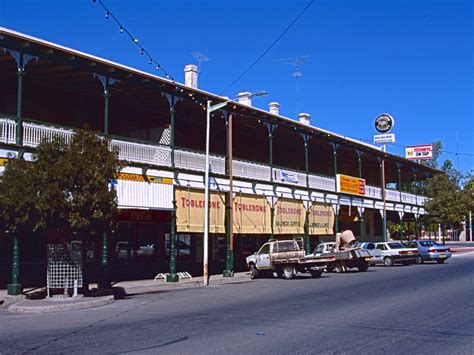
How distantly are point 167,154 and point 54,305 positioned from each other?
10.7 meters

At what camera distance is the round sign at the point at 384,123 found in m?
54.4

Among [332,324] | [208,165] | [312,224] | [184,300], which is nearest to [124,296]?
[184,300]

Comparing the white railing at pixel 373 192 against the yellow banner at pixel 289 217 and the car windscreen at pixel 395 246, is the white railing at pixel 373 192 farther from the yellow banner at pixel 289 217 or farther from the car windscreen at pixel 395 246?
the yellow banner at pixel 289 217

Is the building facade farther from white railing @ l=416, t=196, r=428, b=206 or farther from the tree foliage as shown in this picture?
white railing @ l=416, t=196, r=428, b=206

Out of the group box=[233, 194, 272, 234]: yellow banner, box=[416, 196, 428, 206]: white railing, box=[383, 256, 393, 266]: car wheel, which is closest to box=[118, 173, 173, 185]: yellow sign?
box=[233, 194, 272, 234]: yellow banner

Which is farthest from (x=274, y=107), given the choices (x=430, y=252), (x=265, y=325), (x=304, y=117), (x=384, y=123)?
(x=265, y=325)

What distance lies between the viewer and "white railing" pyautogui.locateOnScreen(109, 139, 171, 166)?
2311 cm

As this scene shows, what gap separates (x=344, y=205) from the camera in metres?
39.4

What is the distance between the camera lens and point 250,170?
2997 centimetres

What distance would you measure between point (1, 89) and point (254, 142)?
17213 mm

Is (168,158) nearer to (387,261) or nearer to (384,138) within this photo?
(387,261)

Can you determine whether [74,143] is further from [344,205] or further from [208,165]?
[344,205]

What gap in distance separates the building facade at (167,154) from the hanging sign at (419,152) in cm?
2038

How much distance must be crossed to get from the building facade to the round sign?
15770 mm
